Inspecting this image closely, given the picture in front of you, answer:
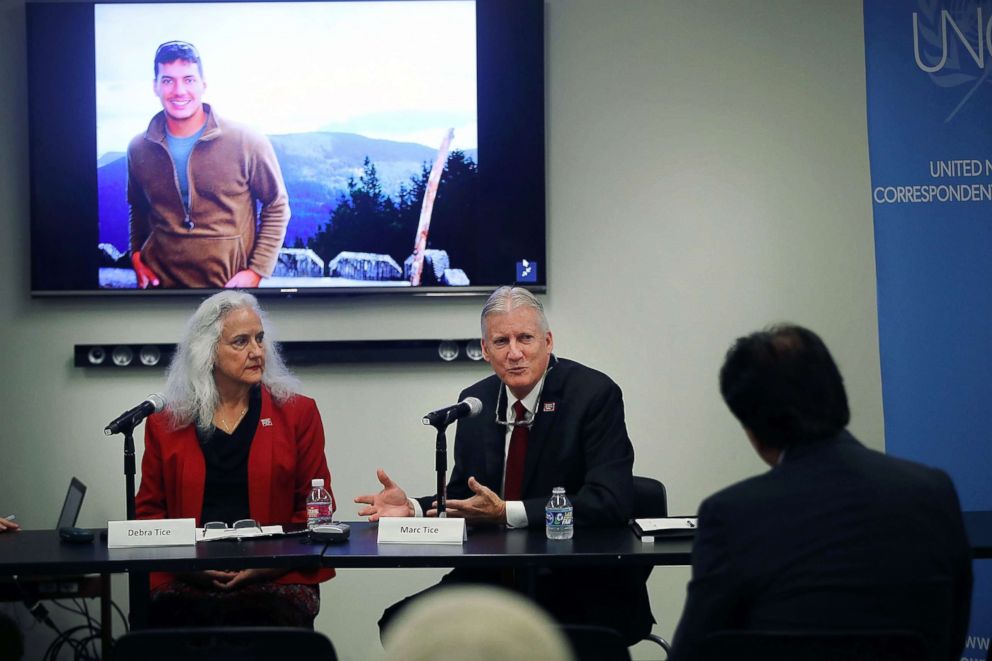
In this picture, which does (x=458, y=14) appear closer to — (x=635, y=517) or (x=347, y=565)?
(x=635, y=517)

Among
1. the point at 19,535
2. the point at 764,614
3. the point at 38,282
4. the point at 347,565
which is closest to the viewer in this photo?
the point at 764,614

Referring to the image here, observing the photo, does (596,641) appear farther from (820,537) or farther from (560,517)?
(560,517)

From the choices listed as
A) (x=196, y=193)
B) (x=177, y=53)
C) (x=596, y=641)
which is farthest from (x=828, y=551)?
(x=177, y=53)

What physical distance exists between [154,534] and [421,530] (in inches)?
31.1

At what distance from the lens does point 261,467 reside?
3797 mm

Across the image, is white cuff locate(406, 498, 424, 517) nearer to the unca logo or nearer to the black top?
the black top

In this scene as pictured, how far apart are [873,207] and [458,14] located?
6.85 feet

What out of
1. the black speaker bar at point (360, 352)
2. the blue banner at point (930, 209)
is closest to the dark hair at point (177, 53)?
the black speaker bar at point (360, 352)

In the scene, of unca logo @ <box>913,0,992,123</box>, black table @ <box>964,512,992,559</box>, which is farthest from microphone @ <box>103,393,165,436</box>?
unca logo @ <box>913,0,992,123</box>

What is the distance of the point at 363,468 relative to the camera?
5.14 m

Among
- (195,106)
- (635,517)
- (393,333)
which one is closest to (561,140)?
(393,333)

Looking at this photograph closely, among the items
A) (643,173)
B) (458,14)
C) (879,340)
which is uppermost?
(458,14)

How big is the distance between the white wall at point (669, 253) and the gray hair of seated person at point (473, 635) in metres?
3.93

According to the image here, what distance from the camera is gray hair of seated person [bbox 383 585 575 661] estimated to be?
1.14m
